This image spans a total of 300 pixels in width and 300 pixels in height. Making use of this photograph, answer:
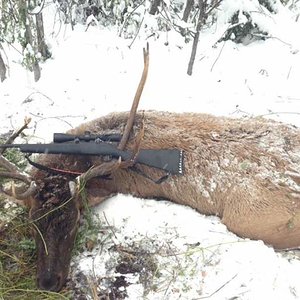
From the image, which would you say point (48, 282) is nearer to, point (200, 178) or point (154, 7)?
point (200, 178)

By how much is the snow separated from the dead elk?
17cm

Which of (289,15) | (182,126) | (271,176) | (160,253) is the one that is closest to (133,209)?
(160,253)

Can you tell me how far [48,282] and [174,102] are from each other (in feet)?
11.5

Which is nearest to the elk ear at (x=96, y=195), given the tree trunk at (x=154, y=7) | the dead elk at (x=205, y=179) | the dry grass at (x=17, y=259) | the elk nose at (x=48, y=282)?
the dead elk at (x=205, y=179)

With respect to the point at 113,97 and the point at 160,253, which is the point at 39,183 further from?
the point at 113,97

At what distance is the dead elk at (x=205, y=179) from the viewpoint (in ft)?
13.4

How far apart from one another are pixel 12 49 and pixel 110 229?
14.8 ft

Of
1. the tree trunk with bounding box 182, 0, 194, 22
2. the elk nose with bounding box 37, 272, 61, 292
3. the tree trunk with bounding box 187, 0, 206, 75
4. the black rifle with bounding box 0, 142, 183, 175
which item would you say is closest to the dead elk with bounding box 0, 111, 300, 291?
the black rifle with bounding box 0, 142, 183, 175

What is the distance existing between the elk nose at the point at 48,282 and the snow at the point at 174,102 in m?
0.32

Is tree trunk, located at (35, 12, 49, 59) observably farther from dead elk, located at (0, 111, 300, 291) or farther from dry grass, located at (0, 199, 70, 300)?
dry grass, located at (0, 199, 70, 300)

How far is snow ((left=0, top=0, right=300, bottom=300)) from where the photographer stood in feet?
12.9

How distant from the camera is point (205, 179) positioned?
4586 millimetres

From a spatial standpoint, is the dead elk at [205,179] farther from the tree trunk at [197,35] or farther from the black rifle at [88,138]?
the tree trunk at [197,35]

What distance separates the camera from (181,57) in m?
7.69
